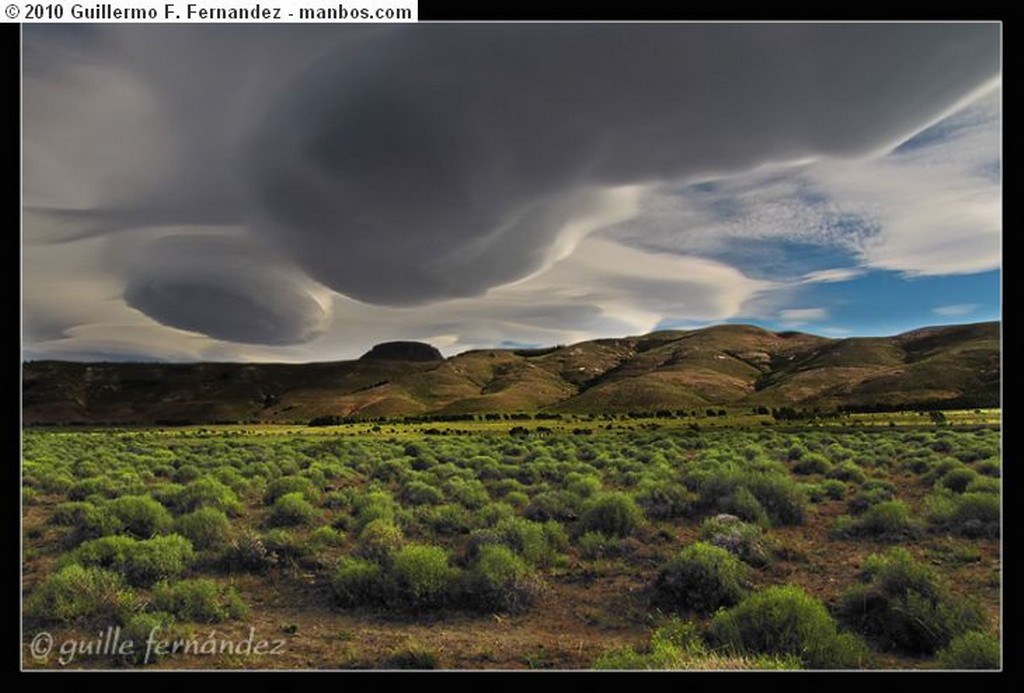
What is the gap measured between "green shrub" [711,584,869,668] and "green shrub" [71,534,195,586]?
676 centimetres

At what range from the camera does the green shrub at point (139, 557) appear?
6.57 m

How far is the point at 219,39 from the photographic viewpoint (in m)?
8.41

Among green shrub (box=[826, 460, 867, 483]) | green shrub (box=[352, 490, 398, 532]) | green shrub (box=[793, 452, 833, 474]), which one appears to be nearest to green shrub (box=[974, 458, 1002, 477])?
green shrub (box=[826, 460, 867, 483])

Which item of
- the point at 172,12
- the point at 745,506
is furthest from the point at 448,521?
the point at 172,12

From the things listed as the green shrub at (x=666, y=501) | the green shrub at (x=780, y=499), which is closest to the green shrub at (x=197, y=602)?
the green shrub at (x=666, y=501)

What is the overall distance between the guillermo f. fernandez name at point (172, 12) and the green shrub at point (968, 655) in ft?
36.0

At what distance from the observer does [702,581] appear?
20.0 feet

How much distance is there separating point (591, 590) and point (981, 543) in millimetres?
6069

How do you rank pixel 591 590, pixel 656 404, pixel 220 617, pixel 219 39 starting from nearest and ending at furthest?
pixel 220 617, pixel 591 590, pixel 219 39, pixel 656 404

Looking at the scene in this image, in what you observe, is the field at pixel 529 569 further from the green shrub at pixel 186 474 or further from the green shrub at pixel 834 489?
the green shrub at pixel 186 474

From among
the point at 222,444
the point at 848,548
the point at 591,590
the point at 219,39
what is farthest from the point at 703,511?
the point at 222,444

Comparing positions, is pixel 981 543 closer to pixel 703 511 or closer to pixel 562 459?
pixel 703 511

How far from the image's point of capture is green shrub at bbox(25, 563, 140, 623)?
229 inches

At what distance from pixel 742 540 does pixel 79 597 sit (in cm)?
835
